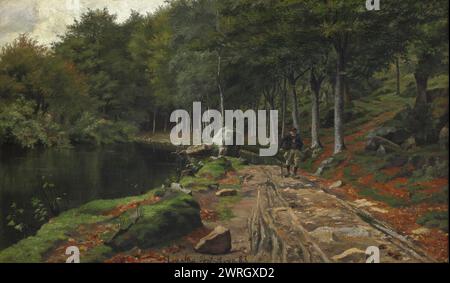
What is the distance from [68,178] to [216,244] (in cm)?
1689

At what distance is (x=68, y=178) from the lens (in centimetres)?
2566

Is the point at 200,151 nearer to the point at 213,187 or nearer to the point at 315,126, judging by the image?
the point at 315,126

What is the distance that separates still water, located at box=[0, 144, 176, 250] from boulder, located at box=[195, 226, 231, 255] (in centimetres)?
623

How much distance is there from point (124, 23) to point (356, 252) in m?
75.9

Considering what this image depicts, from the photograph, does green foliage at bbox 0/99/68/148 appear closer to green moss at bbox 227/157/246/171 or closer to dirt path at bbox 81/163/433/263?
green moss at bbox 227/157/246/171

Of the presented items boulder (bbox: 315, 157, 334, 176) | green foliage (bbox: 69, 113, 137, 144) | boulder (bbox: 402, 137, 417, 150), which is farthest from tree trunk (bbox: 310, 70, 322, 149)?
green foliage (bbox: 69, 113, 137, 144)

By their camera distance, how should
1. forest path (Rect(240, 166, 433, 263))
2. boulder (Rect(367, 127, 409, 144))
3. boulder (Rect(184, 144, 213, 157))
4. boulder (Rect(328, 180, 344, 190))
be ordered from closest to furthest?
forest path (Rect(240, 166, 433, 263))
boulder (Rect(328, 180, 344, 190))
boulder (Rect(367, 127, 409, 144))
boulder (Rect(184, 144, 213, 157))

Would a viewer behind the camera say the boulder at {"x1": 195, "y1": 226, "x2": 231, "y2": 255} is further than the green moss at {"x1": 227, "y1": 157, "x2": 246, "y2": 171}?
No

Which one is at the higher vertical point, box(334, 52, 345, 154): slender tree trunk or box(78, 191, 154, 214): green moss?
box(334, 52, 345, 154): slender tree trunk

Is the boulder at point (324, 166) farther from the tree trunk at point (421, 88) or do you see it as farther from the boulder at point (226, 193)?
the tree trunk at point (421, 88)

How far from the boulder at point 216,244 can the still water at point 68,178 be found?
6230mm

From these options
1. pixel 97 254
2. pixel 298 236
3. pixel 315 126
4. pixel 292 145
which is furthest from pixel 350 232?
pixel 315 126

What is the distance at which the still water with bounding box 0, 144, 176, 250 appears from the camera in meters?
18.1

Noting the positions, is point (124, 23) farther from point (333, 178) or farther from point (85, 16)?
point (333, 178)
